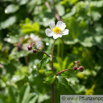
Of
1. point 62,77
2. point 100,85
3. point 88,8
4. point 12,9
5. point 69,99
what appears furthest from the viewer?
point 12,9

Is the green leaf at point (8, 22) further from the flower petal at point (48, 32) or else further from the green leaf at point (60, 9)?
the flower petal at point (48, 32)

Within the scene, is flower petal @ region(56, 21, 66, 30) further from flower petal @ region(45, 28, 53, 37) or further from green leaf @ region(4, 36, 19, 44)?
green leaf @ region(4, 36, 19, 44)

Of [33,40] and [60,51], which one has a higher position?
[33,40]

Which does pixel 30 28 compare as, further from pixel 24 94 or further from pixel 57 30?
pixel 24 94

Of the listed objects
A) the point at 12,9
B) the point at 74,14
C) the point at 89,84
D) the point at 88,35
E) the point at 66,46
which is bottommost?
the point at 89,84

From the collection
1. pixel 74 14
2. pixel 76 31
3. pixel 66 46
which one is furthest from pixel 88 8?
pixel 66 46

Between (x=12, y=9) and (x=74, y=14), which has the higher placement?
(x=12, y=9)

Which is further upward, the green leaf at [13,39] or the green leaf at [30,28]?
the green leaf at [30,28]

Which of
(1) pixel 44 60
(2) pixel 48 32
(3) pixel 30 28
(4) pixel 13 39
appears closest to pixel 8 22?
(4) pixel 13 39

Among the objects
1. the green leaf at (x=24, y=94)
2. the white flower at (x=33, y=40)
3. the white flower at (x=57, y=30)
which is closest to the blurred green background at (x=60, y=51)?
the white flower at (x=33, y=40)

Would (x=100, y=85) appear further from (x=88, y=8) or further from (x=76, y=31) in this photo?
(x=88, y=8)

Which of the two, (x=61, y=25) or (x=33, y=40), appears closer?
(x=61, y=25)
